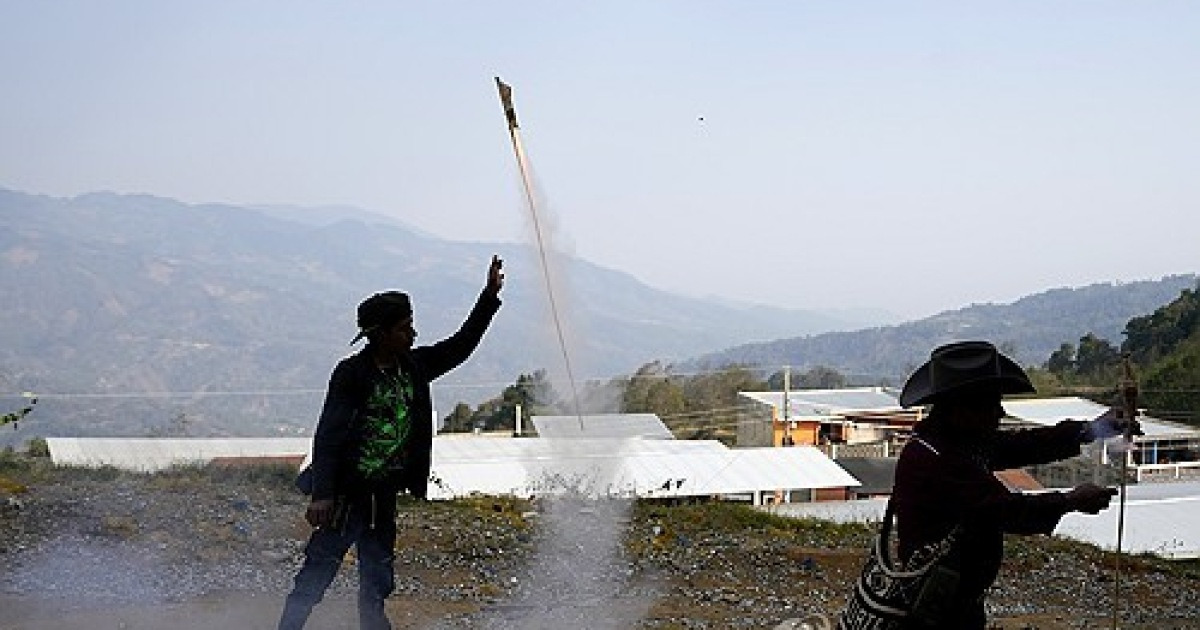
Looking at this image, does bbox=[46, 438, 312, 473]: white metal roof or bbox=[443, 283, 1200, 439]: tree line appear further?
bbox=[443, 283, 1200, 439]: tree line

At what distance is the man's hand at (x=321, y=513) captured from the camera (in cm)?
673

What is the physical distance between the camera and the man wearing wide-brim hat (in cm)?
459

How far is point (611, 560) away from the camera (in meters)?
12.6

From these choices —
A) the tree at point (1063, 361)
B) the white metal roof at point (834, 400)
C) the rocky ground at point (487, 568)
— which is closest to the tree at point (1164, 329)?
the tree at point (1063, 361)

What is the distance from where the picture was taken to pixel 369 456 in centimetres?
696

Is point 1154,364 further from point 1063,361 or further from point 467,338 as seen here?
point 467,338

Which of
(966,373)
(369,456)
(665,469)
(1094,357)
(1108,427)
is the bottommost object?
(665,469)

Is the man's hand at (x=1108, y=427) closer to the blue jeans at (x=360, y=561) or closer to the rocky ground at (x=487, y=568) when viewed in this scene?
the blue jeans at (x=360, y=561)

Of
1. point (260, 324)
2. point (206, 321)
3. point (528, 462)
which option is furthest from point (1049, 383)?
point (206, 321)

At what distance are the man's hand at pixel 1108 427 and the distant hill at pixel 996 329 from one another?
346ft

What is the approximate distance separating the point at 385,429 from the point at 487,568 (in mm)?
5571

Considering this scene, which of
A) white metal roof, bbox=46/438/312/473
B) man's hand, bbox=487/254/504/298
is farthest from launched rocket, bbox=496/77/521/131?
white metal roof, bbox=46/438/312/473

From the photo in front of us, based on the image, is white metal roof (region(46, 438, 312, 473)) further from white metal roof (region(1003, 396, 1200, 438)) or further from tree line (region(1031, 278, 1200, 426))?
tree line (region(1031, 278, 1200, 426))

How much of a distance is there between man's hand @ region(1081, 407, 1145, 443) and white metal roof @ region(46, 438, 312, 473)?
22462 millimetres
